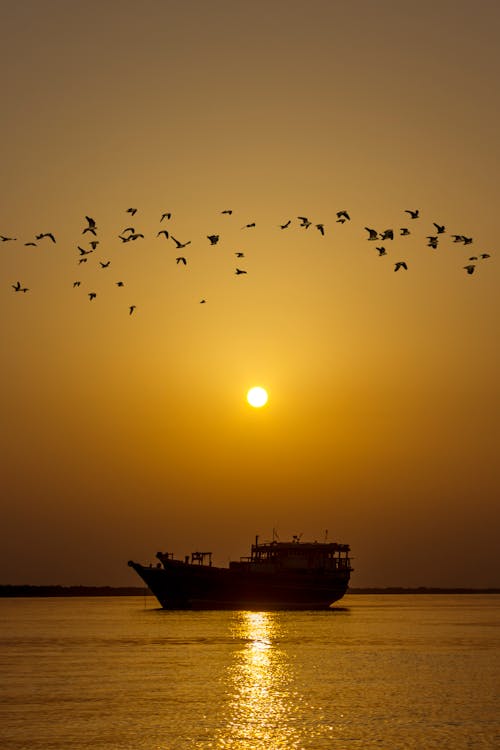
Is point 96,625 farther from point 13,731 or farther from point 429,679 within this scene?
point 13,731

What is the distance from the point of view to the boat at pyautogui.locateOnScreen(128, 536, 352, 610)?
136 meters

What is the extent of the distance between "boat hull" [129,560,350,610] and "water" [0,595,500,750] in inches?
1566

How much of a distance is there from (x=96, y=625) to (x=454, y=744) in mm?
89342

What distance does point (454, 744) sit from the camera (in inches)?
1529

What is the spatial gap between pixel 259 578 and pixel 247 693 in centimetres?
8347

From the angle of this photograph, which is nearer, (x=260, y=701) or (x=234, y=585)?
(x=260, y=701)

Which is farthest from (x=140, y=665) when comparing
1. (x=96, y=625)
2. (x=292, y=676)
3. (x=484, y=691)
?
(x=96, y=625)

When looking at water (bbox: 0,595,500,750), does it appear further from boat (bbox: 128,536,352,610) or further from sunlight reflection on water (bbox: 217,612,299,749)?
boat (bbox: 128,536,352,610)

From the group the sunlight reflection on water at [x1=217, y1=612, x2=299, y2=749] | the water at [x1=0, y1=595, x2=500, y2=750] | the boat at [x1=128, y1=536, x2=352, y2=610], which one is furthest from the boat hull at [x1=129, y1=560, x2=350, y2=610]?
the sunlight reflection on water at [x1=217, y1=612, x2=299, y2=749]

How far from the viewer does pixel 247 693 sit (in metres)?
52.7

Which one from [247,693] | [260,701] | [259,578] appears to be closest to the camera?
[260,701]

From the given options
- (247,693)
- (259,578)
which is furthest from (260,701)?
(259,578)

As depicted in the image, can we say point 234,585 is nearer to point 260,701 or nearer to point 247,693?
point 247,693

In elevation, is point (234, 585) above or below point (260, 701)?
above
